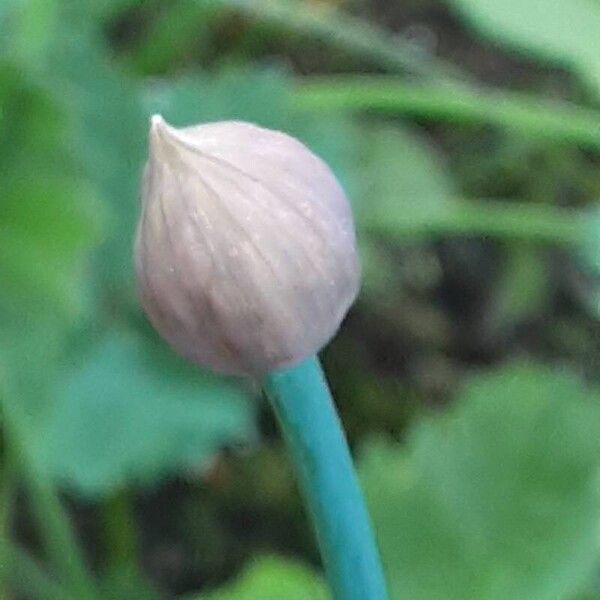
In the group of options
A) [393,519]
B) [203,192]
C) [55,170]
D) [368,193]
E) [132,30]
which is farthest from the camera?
[132,30]

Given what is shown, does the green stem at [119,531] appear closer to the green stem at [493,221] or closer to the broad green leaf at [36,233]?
the broad green leaf at [36,233]

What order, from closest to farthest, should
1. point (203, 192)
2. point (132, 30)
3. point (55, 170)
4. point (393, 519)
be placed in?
point (203, 192), point (393, 519), point (55, 170), point (132, 30)

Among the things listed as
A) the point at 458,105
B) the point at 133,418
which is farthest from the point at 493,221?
the point at 133,418

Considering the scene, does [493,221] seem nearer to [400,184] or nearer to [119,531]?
[400,184]

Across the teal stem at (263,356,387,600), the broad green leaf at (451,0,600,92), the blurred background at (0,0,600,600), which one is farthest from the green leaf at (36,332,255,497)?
the teal stem at (263,356,387,600)

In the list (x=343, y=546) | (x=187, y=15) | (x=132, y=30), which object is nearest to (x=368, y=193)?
(x=187, y=15)

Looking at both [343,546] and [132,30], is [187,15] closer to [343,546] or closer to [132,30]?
[132,30]

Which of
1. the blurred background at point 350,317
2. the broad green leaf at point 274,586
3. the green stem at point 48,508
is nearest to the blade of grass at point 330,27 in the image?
the blurred background at point 350,317

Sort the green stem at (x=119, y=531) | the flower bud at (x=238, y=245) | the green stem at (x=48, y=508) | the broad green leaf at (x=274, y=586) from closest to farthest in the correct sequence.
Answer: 1. the flower bud at (x=238, y=245)
2. the broad green leaf at (x=274, y=586)
3. the green stem at (x=48, y=508)
4. the green stem at (x=119, y=531)
